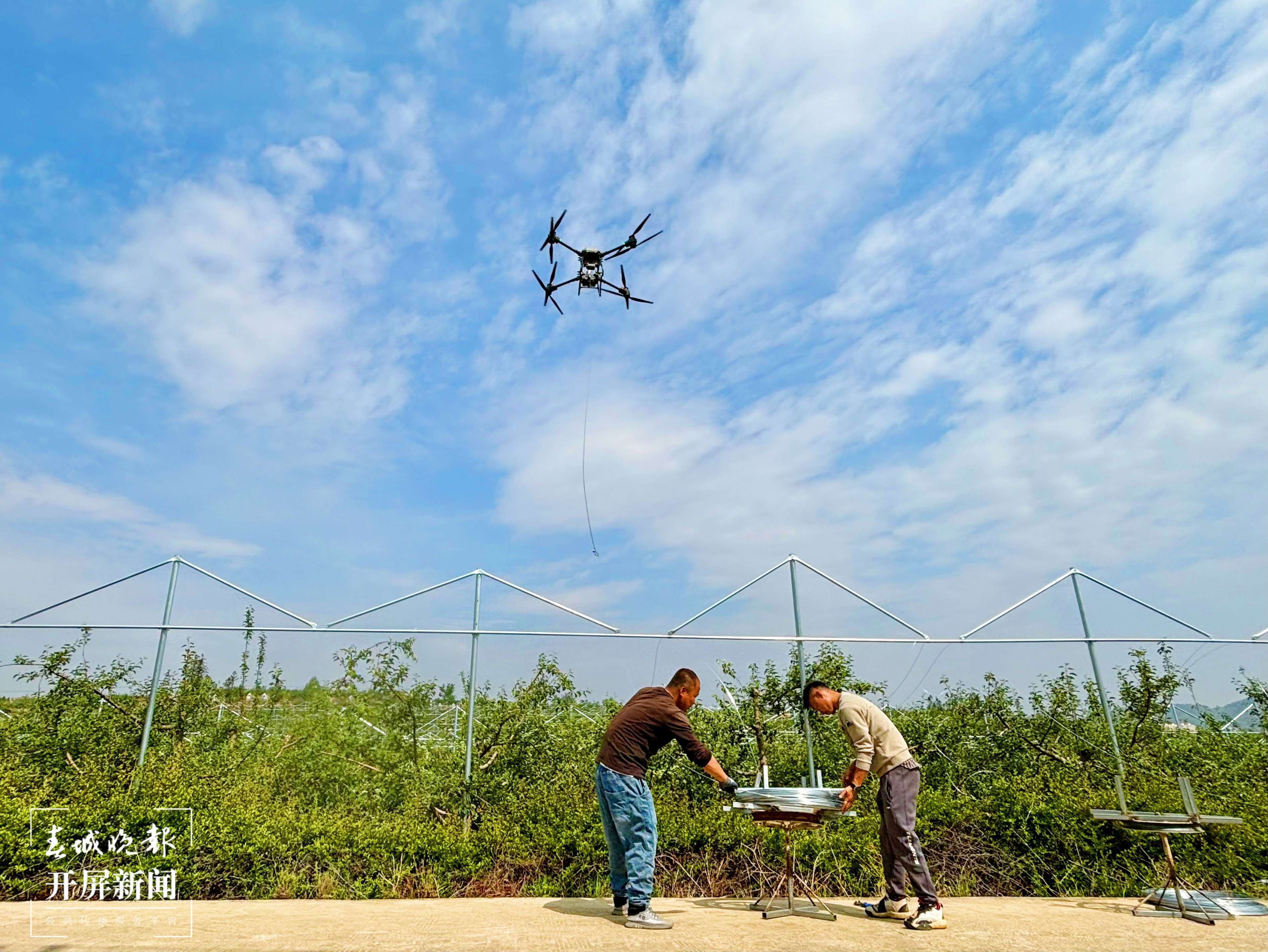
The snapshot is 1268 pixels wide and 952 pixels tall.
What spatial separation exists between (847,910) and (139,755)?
725cm

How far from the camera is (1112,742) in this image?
812 cm

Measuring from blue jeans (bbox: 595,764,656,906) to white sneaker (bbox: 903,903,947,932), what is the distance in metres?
1.85

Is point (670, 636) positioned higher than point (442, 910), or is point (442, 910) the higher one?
point (670, 636)

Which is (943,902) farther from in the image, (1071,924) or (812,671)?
(812,671)

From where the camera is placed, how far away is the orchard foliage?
21.5ft

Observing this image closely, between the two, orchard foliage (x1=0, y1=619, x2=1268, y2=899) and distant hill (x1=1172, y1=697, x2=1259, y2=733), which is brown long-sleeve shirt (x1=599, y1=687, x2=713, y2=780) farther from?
distant hill (x1=1172, y1=697, x2=1259, y2=733)

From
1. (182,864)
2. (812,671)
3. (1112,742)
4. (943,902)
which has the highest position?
(812,671)

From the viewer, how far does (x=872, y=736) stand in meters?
5.74

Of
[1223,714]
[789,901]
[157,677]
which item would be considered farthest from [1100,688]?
[157,677]

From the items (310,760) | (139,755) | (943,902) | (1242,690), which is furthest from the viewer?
(1242,690)

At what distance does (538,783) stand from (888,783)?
13.1ft

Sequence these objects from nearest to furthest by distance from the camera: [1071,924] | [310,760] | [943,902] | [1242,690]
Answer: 1. [1071,924]
2. [943,902]
3. [310,760]
4. [1242,690]

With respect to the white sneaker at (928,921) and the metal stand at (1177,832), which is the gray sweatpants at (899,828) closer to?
the white sneaker at (928,921)

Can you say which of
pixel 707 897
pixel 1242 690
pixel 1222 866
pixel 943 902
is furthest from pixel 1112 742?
pixel 707 897
